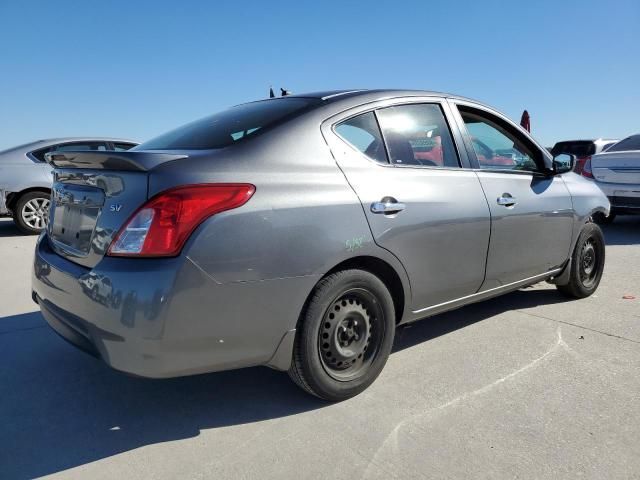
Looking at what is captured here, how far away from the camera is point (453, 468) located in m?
2.00

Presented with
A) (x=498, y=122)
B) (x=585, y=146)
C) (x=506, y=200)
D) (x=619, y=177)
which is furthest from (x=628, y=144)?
(x=506, y=200)

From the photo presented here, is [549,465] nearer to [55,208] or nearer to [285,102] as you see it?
[285,102]

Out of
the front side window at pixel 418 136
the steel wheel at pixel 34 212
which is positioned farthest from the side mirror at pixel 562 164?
the steel wheel at pixel 34 212

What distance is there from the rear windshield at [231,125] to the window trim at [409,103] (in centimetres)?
17

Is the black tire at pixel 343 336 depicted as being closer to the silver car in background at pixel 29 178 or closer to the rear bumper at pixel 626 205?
the silver car in background at pixel 29 178

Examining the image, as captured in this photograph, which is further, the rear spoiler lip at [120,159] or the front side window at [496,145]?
the front side window at [496,145]

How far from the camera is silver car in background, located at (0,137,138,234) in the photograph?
7445mm

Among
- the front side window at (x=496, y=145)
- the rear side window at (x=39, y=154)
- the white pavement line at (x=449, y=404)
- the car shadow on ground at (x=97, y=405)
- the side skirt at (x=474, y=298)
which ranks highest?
the rear side window at (x=39, y=154)

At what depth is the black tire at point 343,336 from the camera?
91.5 inches

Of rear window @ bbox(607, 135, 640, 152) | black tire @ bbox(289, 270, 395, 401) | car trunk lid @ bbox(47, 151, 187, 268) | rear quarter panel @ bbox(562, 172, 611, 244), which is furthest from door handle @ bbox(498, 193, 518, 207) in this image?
rear window @ bbox(607, 135, 640, 152)

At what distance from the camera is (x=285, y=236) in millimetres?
2143

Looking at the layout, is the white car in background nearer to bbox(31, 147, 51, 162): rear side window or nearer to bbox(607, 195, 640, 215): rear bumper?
bbox(607, 195, 640, 215): rear bumper

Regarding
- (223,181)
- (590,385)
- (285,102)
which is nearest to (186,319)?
(223,181)

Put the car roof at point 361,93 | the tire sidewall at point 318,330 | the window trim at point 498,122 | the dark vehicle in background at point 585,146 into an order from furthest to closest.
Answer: the dark vehicle in background at point 585,146
the window trim at point 498,122
the car roof at point 361,93
the tire sidewall at point 318,330
